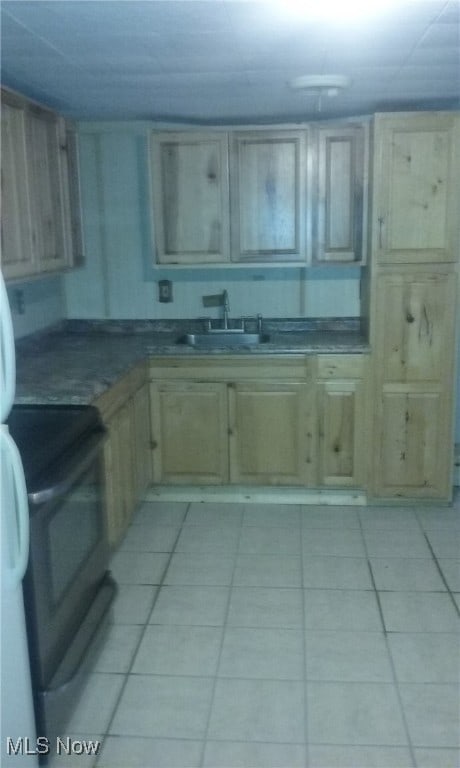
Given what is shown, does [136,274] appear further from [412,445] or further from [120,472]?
[412,445]

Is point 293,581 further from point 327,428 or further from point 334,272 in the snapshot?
point 334,272

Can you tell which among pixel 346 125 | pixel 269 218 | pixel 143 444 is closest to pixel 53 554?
pixel 143 444

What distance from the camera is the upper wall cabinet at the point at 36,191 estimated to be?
277cm

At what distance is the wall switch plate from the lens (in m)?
4.20

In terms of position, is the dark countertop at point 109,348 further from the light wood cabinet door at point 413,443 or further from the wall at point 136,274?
the light wood cabinet door at point 413,443

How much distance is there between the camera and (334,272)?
4.09 metres

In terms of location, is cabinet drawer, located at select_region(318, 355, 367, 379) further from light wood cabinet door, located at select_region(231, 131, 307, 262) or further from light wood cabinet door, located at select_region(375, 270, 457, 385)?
light wood cabinet door, located at select_region(231, 131, 307, 262)

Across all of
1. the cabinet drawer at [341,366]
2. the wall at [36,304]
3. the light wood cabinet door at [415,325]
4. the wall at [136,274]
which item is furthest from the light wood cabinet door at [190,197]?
the light wood cabinet door at [415,325]

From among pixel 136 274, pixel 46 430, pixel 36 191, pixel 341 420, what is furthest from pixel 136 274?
pixel 46 430

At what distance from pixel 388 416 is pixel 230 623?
149 cm

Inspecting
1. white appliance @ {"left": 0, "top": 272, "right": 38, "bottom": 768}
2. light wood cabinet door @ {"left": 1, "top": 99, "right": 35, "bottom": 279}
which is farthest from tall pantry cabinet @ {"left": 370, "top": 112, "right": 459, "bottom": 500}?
white appliance @ {"left": 0, "top": 272, "right": 38, "bottom": 768}

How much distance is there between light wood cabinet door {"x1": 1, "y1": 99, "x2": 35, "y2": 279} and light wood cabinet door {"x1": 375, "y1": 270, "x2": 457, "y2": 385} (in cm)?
174

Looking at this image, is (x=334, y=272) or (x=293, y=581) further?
(x=334, y=272)

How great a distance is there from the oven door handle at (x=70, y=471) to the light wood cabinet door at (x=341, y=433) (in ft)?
4.98
